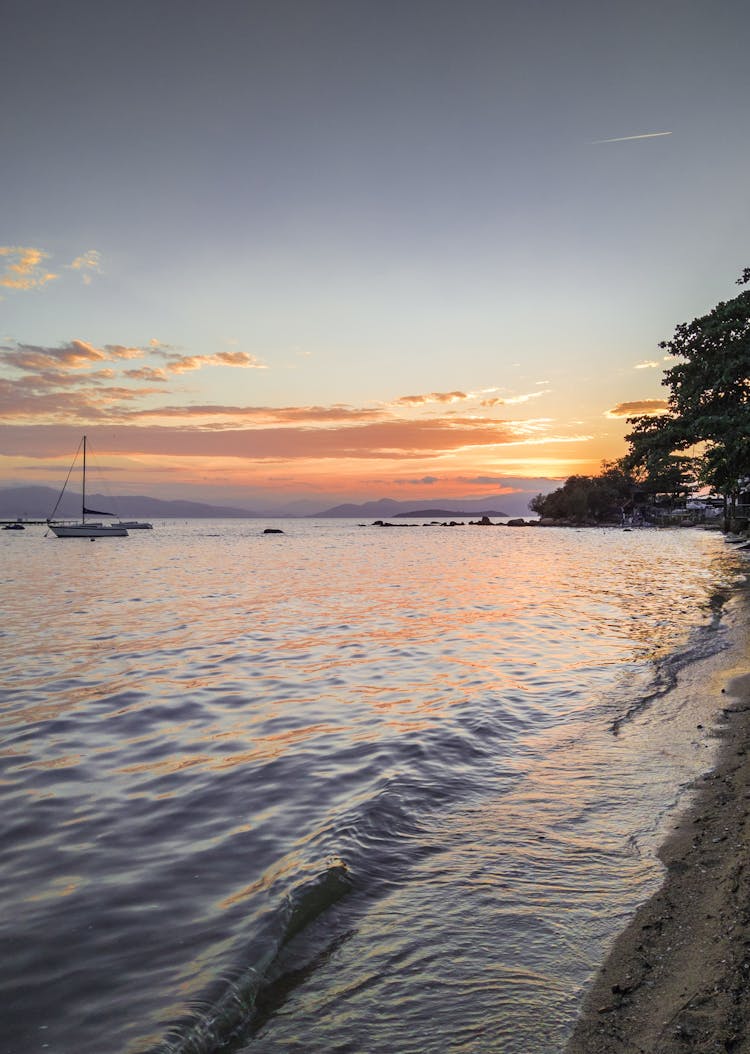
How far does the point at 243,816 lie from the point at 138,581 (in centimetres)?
3194

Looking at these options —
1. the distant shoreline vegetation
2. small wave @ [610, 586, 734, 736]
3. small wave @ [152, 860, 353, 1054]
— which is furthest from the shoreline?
the distant shoreline vegetation

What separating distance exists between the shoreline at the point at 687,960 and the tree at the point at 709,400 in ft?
87.7

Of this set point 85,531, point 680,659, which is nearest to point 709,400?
point 680,659

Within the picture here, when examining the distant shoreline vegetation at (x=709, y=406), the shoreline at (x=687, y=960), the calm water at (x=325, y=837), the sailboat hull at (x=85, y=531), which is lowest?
the calm water at (x=325, y=837)

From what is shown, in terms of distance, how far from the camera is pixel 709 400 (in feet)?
122

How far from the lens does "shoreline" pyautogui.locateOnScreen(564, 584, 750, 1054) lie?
315 cm

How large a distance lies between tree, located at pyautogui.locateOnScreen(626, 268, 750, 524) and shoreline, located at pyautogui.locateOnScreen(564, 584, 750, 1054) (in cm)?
2672

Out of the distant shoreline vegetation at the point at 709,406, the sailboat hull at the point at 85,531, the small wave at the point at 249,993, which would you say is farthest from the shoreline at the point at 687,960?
the sailboat hull at the point at 85,531

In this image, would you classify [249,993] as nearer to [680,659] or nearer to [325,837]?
[325,837]

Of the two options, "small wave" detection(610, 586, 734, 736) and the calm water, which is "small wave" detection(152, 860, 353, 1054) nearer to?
the calm water

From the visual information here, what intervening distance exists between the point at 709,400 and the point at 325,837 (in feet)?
127

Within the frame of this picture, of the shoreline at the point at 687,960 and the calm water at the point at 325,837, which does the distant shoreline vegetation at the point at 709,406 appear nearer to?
the calm water at the point at 325,837

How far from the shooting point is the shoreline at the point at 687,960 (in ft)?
10.3

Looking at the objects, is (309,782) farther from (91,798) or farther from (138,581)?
(138,581)
